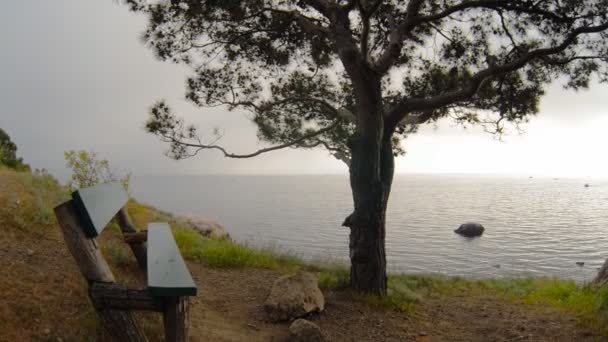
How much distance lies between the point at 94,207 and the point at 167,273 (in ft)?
3.20

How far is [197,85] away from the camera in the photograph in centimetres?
790

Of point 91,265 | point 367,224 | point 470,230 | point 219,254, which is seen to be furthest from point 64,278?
point 470,230

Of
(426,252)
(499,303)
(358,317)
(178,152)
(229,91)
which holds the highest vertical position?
(229,91)

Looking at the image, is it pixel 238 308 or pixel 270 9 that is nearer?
pixel 238 308

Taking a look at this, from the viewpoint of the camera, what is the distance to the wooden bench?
2320 millimetres

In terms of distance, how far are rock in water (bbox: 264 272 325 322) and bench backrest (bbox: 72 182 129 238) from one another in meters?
2.41

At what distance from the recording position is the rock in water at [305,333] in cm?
438

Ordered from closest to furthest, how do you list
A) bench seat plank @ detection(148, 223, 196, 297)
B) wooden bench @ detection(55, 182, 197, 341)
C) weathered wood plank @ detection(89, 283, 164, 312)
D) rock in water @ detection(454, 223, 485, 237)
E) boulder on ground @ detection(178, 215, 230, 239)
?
bench seat plank @ detection(148, 223, 196, 297) → wooden bench @ detection(55, 182, 197, 341) → weathered wood plank @ detection(89, 283, 164, 312) → boulder on ground @ detection(178, 215, 230, 239) → rock in water @ detection(454, 223, 485, 237)

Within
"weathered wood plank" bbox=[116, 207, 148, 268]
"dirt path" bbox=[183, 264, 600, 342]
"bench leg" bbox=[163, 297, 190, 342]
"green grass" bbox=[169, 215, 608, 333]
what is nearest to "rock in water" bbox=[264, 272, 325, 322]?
"dirt path" bbox=[183, 264, 600, 342]

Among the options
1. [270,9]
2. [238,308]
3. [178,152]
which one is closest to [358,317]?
[238,308]

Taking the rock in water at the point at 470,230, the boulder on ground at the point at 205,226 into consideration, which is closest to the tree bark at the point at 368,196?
the boulder on ground at the point at 205,226

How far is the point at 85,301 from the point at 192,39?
5.28m

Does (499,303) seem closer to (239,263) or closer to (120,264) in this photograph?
(239,263)

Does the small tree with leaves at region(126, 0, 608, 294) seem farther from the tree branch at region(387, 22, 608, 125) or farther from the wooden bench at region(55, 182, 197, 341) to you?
the wooden bench at region(55, 182, 197, 341)
